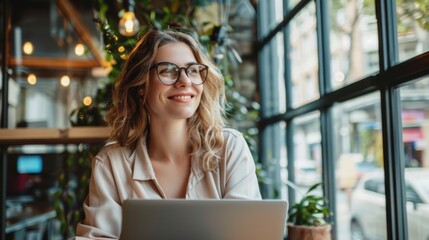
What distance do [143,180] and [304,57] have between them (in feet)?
6.12

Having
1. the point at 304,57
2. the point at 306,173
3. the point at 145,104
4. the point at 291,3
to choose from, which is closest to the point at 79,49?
the point at 291,3

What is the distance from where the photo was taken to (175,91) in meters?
1.57

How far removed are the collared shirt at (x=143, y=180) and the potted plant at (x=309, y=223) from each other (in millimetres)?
667

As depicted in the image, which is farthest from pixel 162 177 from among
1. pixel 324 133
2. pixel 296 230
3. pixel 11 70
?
pixel 11 70

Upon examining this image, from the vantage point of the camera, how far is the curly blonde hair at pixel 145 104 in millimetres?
1647

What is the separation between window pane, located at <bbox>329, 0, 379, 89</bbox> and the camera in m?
2.14

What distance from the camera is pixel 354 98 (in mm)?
2260

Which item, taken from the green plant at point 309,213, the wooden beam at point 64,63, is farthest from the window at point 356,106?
the wooden beam at point 64,63

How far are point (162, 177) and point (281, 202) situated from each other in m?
0.65

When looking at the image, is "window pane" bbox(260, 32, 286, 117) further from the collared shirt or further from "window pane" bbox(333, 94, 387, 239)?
the collared shirt

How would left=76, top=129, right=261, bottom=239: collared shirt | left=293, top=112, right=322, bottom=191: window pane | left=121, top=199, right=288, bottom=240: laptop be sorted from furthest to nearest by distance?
left=293, top=112, right=322, bottom=191: window pane
left=76, top=129, right=261, bottom=239: collared shirt
left=121, top=199, right=288, bottom=240: laptop

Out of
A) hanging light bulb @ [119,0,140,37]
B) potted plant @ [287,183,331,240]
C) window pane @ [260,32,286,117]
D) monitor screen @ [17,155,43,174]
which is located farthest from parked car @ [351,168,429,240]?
monitor screen @ [17,155,43,174]

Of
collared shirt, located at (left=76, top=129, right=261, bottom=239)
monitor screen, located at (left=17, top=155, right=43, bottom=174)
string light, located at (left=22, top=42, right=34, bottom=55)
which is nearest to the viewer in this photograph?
collared shirt, located at (left=76, top=129, right=261, bottom=239)

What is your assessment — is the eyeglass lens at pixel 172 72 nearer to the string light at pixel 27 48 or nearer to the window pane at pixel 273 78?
the window pane at pixel 273 78
